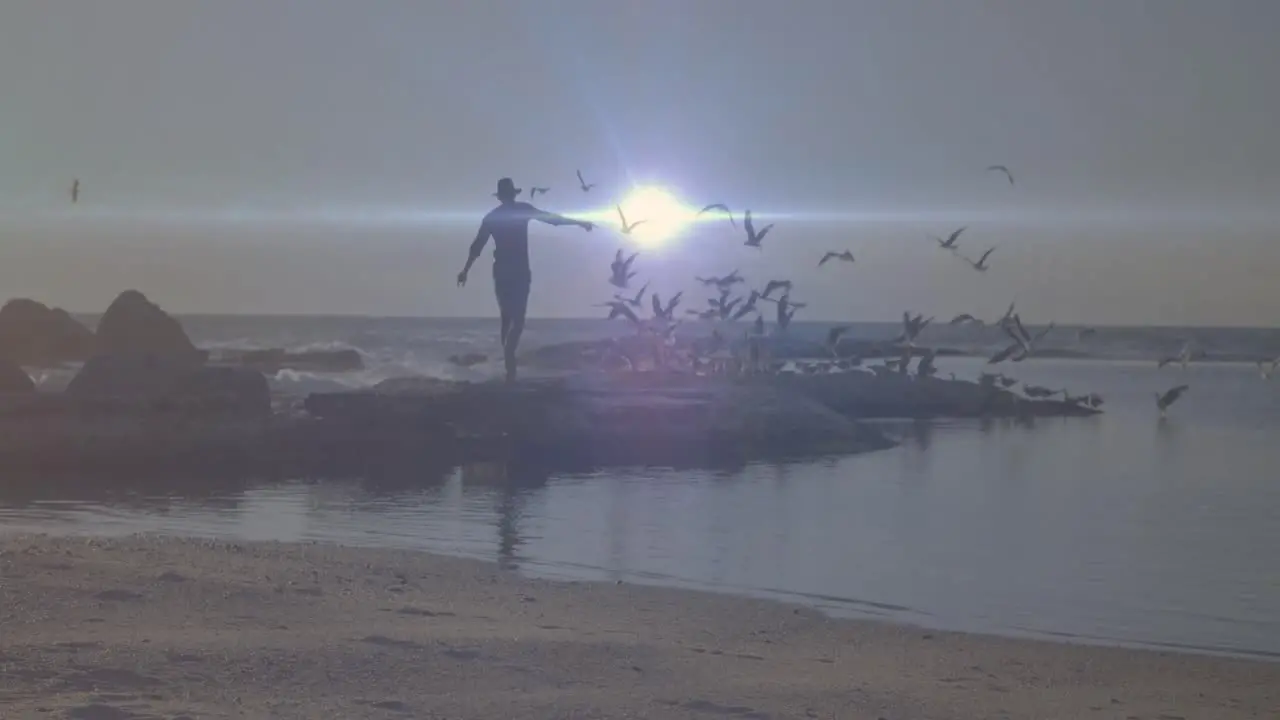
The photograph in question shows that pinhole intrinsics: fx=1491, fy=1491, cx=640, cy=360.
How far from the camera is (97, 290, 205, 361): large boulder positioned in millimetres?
29062

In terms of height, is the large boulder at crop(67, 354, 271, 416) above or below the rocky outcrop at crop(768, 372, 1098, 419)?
above

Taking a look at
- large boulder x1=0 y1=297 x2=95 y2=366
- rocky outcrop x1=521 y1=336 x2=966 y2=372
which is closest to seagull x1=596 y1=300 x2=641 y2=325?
rocky outcrop x1=521 y1=336 x2=966 y2=372

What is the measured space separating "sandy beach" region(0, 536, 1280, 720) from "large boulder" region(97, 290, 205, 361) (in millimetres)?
20830

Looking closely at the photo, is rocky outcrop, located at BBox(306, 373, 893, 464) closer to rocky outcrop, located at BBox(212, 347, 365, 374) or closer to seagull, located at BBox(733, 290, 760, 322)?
seagull, located at BBox(733, 290, 760, 322)

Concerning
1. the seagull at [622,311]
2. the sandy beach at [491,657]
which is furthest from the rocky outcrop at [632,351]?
the sandy beach at [491,657]

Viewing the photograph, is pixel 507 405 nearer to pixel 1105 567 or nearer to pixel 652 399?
pixel 652 399

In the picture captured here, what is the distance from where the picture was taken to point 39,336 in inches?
1596

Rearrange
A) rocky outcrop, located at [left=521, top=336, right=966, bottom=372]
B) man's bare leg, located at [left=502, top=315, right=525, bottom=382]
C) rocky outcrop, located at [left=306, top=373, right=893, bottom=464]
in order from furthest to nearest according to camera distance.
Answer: rocky outcrop, located at [left=521, top=336, right=966, bottom=372]
man's bare leg, located at [left=502, top=315, right=525, bottom=382]
rocky outcrop, located at [left=306, top=373, right=893, bottom=464]

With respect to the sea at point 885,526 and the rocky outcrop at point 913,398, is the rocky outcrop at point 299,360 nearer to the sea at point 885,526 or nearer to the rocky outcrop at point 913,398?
the rocky outcrop at point 913,398

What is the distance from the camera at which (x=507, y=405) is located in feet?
58.9

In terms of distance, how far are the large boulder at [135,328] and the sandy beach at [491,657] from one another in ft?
68.3

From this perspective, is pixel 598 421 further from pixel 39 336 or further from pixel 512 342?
pixel 39 336

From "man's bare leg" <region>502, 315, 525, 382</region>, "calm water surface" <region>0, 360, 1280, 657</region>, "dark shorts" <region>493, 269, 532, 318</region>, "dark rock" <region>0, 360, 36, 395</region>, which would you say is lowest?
"calm water surface" <region>0, 360, 1280, 657</region>

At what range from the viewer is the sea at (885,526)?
928cm
